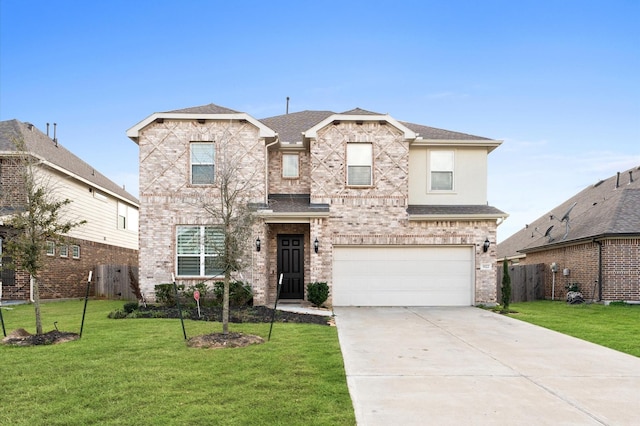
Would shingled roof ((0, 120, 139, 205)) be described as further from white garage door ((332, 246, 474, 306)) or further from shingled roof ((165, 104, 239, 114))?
white garage door ((332, 246, 474, 306))

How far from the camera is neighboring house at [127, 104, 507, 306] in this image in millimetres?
16312

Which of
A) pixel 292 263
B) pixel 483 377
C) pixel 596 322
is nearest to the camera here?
pixel 483 377

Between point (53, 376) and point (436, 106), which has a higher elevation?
point (436, 106)

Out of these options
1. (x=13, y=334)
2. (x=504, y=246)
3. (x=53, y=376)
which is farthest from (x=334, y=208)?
(x=504, y=246)

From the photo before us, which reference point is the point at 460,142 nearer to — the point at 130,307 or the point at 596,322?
the point at 596,322

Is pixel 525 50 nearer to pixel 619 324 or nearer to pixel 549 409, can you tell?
pixel 619 324

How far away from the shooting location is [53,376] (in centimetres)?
703

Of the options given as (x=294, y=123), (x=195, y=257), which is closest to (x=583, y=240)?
(x=294, y=123)

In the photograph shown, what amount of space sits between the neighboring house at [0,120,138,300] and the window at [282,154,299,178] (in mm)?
7331

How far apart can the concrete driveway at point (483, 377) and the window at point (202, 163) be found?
7310mm

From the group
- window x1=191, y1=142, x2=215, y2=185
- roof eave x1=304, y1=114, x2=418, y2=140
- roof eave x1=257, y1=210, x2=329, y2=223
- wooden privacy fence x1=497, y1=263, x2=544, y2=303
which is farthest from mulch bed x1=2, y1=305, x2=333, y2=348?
wooden privacy fence x1=497, y1=263, x2=544, y2=303

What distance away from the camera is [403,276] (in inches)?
663

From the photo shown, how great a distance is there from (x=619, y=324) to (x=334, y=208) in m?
8.81

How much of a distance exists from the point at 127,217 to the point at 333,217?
51.9 feet
